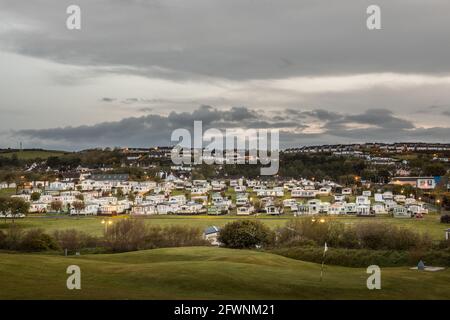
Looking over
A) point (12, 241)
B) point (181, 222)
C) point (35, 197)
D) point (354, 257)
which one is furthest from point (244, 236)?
point (35, 197)

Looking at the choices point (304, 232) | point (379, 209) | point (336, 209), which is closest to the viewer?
point (304, 232)

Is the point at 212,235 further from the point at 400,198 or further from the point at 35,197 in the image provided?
the point at 35,197

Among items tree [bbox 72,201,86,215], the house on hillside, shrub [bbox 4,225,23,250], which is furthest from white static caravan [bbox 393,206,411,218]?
shrub [bbox 4,225,23,250]

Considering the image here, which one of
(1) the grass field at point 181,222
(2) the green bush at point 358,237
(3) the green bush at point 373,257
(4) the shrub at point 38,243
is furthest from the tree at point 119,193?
(3) the green bush at point 373,257

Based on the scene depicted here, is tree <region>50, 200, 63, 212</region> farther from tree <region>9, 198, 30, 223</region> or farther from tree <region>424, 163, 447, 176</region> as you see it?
tree <region>424, 163, 447, 176</region>

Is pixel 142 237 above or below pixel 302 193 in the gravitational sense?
below

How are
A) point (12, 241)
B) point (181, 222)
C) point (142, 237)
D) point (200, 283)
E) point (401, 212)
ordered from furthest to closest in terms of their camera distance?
point (401, 212) < point (181, 222) < point (142, 237) < point (12, 241) < point (200, 283)

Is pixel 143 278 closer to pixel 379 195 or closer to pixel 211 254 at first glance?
pixel 211 254
